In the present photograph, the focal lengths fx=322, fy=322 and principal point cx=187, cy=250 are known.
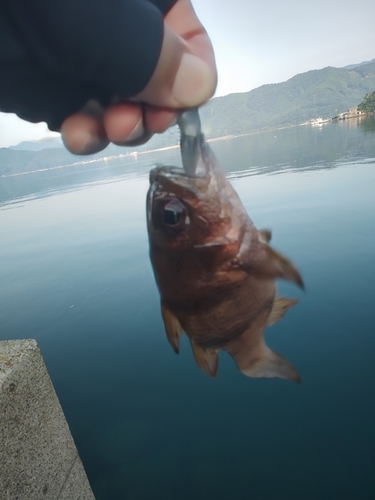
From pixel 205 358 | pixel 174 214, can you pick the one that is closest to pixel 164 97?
pixel 174 214

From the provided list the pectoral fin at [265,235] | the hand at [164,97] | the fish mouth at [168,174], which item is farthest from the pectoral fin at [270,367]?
the hand at [164,97]

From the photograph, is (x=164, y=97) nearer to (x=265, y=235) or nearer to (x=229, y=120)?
(x=265, y=235)

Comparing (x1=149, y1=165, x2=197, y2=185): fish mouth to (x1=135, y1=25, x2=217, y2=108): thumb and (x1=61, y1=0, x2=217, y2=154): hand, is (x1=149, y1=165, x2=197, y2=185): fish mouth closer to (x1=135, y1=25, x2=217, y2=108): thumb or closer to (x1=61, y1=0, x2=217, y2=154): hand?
(x1=61, y1=0, x2=217, y2=154): hand

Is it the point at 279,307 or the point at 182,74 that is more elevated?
the point at 182,74

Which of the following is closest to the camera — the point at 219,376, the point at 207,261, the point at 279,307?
the point at 207,261

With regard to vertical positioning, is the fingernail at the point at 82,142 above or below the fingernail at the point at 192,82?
below

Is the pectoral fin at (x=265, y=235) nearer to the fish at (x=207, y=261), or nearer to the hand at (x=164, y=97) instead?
the fish at (x=207, y=261)

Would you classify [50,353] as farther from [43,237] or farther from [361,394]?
[43,237]
